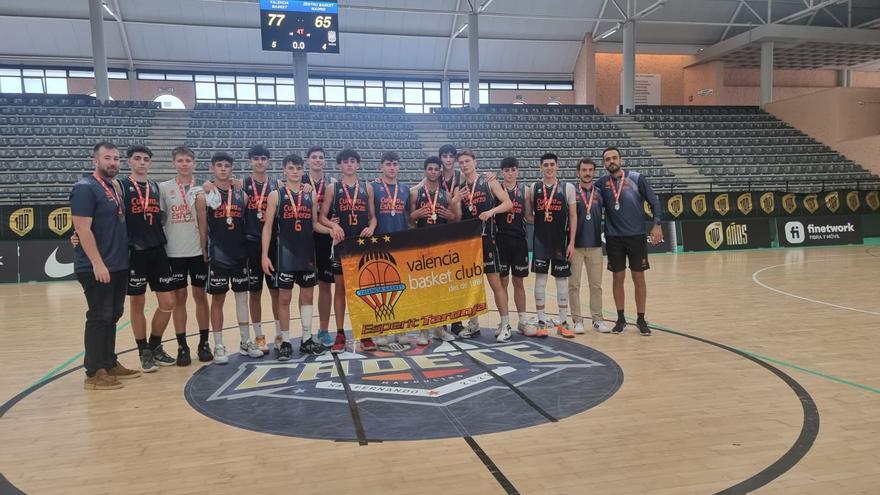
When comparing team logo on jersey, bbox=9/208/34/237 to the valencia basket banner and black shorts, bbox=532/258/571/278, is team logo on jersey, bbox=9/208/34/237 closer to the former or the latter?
the valencia basket banner

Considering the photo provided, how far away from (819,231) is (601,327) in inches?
539

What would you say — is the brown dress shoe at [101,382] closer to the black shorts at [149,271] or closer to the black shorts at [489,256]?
the black shorts at [149,271]

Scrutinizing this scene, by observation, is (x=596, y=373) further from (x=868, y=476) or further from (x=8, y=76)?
(x=8, y=76)

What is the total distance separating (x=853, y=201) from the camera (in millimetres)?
17203

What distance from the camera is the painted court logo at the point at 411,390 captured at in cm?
370

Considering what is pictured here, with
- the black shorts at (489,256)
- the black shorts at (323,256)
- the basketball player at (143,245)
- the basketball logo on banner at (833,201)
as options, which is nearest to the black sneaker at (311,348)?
the black shorts at (323,256)

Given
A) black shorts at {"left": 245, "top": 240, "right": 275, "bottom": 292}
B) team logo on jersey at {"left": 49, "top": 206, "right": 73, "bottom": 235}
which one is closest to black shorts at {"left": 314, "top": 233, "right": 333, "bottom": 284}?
black shorts at {"left": 245, "top": 240, "right": 275, "bottom": 292}

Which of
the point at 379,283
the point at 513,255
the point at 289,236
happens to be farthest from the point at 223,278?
the point at 513,255

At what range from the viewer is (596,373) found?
15.6 feet

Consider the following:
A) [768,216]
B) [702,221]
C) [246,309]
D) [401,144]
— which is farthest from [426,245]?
[401,144]

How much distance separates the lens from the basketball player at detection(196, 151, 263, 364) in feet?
17.0

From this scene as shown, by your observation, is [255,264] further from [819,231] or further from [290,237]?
[819,231]

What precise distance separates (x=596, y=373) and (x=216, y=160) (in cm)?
387

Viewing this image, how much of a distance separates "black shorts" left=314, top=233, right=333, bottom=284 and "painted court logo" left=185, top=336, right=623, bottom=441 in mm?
865
